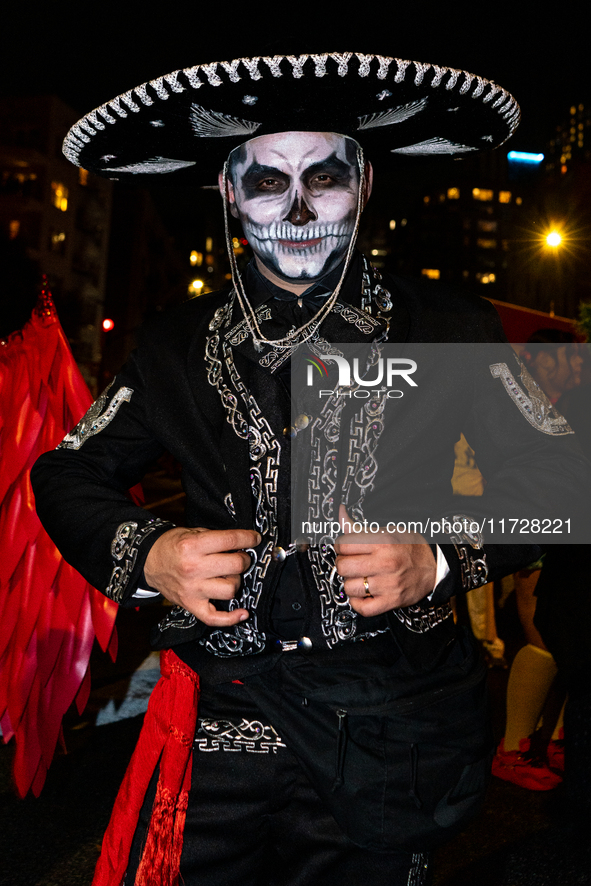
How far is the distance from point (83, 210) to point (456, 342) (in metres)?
63.9

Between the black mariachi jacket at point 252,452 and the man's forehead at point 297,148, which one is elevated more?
the man's forehead at point 297,148

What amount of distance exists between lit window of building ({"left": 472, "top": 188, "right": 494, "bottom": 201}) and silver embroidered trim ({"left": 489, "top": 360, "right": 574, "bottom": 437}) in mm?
148809

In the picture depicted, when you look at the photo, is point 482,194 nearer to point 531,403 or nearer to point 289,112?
point 289,112

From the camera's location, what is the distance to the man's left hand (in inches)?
56.6

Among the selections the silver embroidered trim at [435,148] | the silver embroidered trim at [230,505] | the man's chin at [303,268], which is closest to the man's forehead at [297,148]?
the man's chin at [303,268]

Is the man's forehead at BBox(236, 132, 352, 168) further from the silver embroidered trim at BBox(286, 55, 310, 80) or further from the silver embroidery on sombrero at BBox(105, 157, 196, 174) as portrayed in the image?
the silver embroidery on sombrero at BBox(105, 157, 196, 174)

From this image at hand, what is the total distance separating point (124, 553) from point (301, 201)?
1.01 m

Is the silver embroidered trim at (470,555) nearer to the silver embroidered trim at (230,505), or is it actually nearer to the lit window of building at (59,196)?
the silver embroidered trim at (230,505)

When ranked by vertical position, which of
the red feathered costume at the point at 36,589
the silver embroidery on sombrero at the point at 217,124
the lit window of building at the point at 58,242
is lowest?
the red feathered costume at the point at 36,589

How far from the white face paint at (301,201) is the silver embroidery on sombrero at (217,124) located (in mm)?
54

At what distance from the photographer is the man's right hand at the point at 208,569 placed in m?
1.45

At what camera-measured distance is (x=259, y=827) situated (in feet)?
5.29

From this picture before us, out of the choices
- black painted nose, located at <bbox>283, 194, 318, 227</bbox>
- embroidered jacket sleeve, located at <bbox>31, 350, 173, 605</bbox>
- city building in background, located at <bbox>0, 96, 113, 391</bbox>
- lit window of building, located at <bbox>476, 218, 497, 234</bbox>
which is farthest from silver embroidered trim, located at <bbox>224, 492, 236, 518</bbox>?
lit window of building, located at <bbox>476, 218, 497, 234</bbox>

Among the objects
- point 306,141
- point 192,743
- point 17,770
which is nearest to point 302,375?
point 306,141
